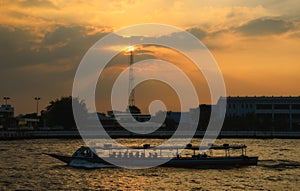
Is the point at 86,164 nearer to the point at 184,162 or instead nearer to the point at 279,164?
the point at 184,162

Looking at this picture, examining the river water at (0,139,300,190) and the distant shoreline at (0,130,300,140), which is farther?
the distant shoreline at (0,130,300,140)

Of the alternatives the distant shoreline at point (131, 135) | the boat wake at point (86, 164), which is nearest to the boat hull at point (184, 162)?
the boat wake at point (86, 164)

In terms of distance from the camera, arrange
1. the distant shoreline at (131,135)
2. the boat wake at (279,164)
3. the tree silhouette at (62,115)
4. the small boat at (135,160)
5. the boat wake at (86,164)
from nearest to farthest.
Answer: the boat wake at (86,164) < the small boat at (135,160) < the boat wake at (279,164) < the distant shoreline at (131,135) < the tree silhouette at (62,115)

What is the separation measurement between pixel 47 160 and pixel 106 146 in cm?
1207

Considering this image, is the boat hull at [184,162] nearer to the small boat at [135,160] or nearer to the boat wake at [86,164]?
the small boat at [135,160]

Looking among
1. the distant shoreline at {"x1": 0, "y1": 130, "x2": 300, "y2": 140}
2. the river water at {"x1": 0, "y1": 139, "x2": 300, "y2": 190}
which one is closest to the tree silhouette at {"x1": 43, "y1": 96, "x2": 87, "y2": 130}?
the distant shoreline at {"x1": 0, "y1": 130, "x2": 300, "y2": 140}

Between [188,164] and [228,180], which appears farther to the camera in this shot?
[188,164]

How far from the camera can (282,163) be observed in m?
73.6

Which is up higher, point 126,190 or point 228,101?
point 228,101

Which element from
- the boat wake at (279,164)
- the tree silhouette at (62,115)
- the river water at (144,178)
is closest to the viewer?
the river water at (144,178)

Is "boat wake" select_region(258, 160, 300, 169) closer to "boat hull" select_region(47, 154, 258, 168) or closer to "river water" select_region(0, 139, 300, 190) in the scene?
"river water" select_region(0, 139, 300, 190)

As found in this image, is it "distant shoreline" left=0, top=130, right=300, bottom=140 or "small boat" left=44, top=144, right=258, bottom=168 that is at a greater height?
"distant shoreline" left=0, top=130, right=300, bottom=140

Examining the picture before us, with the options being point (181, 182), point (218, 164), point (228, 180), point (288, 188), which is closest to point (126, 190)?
point (181, 182)

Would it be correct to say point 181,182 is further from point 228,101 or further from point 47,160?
point 228,101
